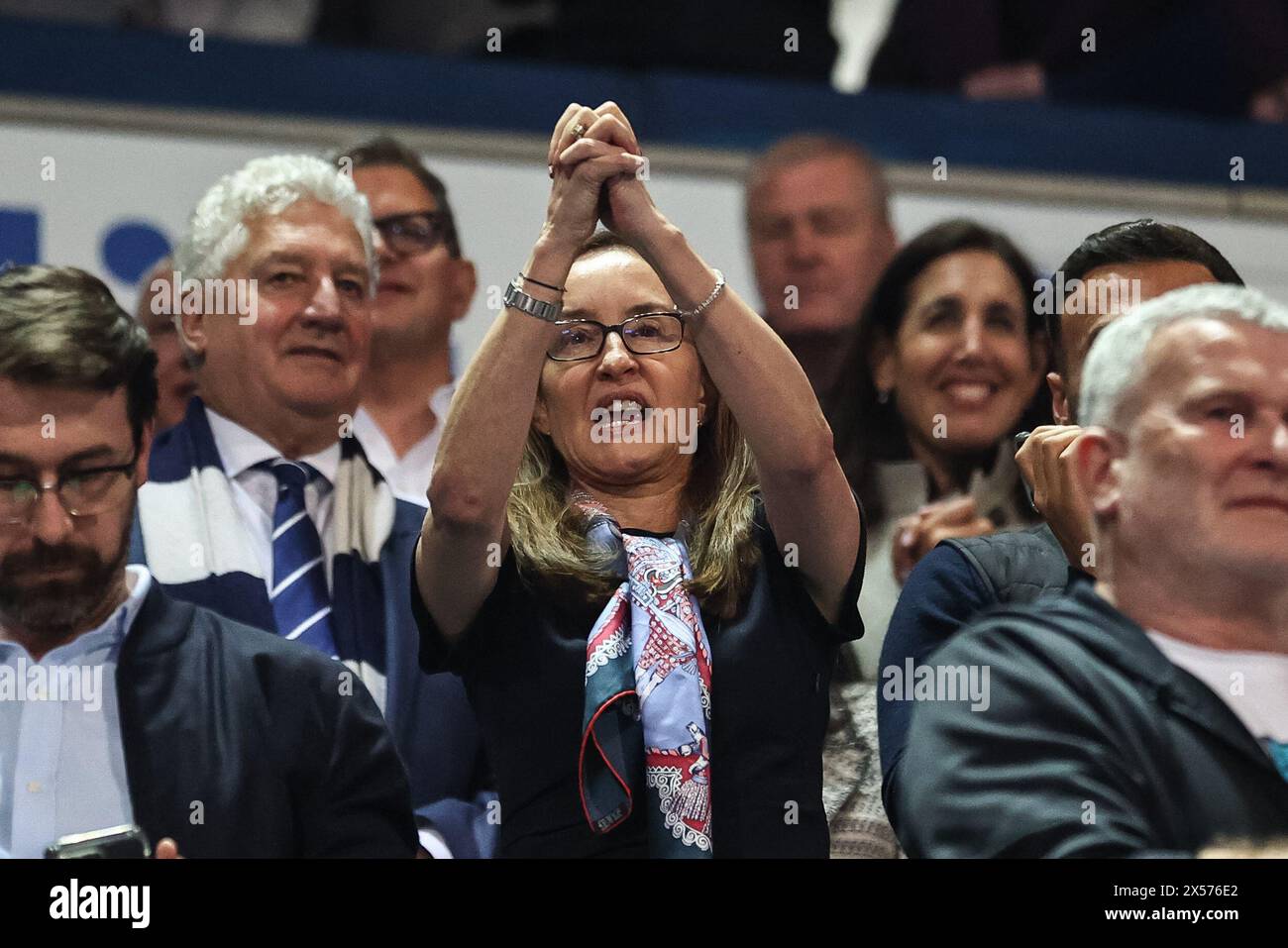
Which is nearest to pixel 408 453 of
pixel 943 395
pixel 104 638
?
pixel 943 395

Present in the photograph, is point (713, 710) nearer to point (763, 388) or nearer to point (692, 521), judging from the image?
point (692, 521)

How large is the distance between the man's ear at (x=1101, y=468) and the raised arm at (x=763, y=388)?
310 mm

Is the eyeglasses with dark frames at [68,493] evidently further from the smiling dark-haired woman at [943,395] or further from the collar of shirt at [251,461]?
the smiling dark-haired woman at [943,395]

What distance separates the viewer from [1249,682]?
6.49 ft

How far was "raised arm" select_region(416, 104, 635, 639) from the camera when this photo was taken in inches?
87.1

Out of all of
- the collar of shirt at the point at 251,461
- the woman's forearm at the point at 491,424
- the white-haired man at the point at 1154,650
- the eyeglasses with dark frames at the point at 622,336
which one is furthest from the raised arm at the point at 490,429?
the collar of shirt at the point at 251,461

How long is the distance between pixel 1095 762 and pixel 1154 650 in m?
0.13

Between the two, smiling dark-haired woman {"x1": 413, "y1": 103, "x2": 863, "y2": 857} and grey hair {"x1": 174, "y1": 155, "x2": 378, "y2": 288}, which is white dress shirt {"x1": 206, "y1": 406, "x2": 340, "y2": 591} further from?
smiling dark-haired woman {"x1": 413, "y1": 103, "x2": 863, "y2": 857}

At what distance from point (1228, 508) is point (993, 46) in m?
2.60

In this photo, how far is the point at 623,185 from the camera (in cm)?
228

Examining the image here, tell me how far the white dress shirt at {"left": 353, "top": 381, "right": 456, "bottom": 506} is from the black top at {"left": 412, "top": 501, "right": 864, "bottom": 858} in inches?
37.3

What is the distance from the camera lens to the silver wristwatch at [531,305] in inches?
87.6

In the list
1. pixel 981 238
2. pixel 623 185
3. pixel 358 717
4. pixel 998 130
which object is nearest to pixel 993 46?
pixel 998 130

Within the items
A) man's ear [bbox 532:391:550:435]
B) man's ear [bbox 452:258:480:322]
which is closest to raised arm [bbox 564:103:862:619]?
man's ear [bbox 532:391:550:435]
